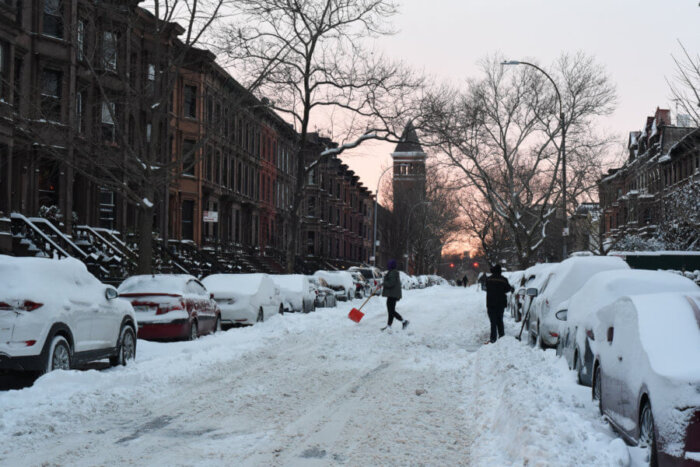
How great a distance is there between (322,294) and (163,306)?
16.6 m

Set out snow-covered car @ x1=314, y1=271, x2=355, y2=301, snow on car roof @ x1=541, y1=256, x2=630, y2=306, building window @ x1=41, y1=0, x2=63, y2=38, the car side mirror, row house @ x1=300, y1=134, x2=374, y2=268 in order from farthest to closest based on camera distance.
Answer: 1. row house @ x1=300, y1=134, x2=374, y2=268
2. snow-covered car @ x1=314, y1=271, x2=355, y2=301
3. building window @ x1=41, y1=0, x2=63, y2=38
4. snow on car roof @ x1=541, y1=256, x2=630, y2=306
5. the car side mirror

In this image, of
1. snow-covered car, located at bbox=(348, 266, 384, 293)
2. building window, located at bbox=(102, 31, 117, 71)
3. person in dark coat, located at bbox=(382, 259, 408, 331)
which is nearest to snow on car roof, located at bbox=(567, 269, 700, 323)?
person in dark coat, located at bbox=(382, 259, 408, 331)

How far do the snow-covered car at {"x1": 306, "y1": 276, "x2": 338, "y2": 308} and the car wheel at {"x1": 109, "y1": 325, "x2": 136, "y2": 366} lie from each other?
17820 mm

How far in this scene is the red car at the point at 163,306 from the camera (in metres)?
16.4

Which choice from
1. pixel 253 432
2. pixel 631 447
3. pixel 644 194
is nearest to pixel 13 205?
pixel 253 432

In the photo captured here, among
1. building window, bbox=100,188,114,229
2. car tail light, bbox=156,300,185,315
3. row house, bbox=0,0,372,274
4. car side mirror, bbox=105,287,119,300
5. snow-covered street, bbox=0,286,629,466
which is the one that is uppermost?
row house, bbox=0,0,372,274

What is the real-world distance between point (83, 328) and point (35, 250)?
13.0 m

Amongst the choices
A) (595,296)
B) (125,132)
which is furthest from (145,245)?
(595,296)

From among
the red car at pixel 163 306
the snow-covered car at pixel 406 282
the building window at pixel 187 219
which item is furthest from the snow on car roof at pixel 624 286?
the snow-covered car at pixel 406 282

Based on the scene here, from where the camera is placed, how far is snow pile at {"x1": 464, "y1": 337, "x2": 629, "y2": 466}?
241 inches

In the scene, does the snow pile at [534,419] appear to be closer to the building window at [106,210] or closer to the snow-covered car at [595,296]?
the snow-covered car at [595,296]

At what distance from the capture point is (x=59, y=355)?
10.6 metres

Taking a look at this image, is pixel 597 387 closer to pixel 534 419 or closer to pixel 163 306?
pixel 534 419

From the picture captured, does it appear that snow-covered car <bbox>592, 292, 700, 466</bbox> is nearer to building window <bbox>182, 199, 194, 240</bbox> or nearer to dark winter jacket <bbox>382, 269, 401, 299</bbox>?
dark winter jacket <bbox>382, 269, 401, 299</bbox>
